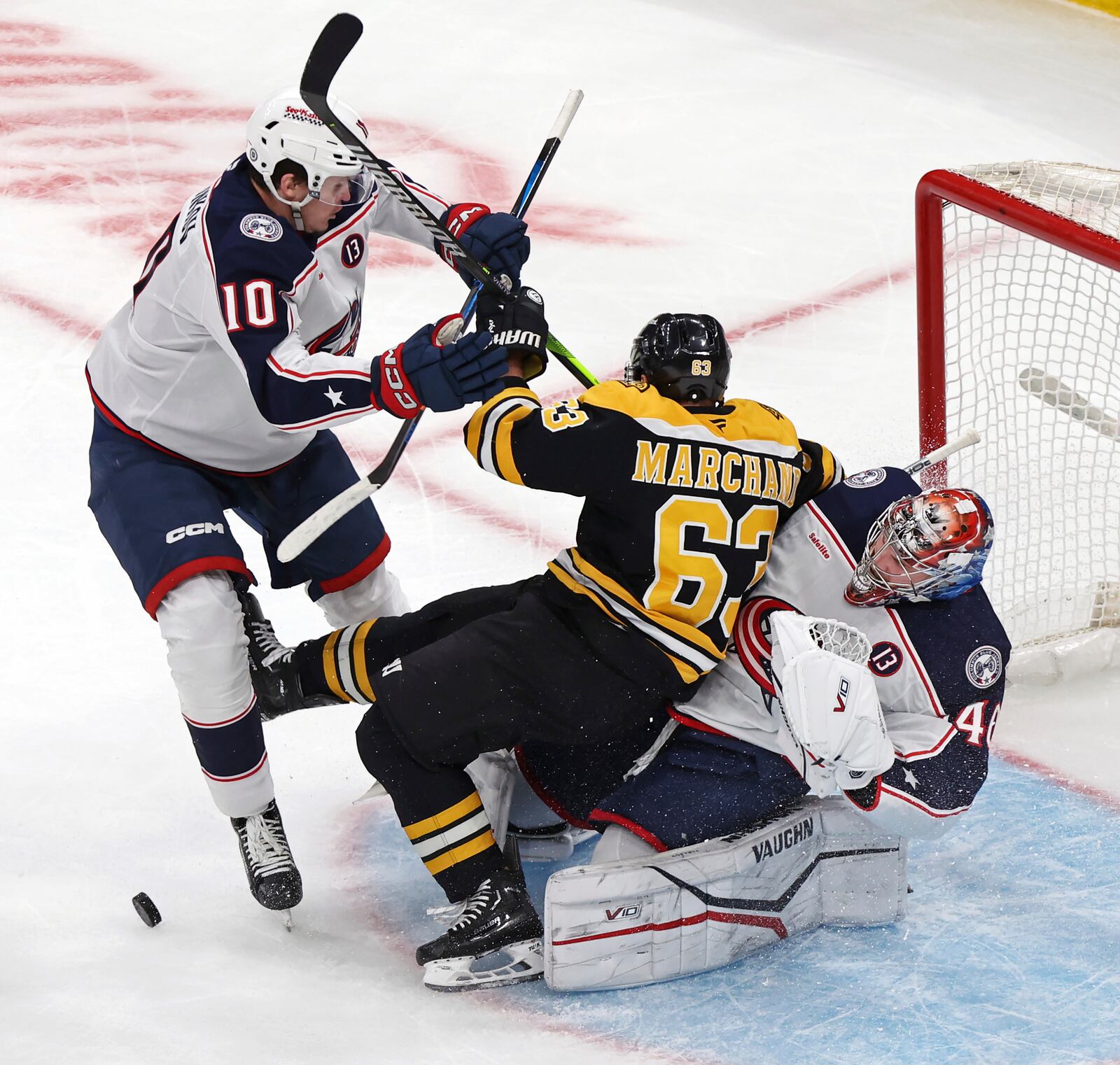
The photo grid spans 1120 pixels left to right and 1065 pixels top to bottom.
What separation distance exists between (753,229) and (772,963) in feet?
11.5

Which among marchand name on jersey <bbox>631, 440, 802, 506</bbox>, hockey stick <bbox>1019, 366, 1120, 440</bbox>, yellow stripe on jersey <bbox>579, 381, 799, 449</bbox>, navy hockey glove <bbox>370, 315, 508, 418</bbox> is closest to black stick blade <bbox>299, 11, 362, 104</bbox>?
navy hockey glove <bbox>370, 315, 508, 418</bbox>

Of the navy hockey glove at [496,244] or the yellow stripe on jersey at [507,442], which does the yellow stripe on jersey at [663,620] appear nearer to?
the yellow stripe on jersey at [507,442]

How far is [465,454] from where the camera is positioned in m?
4.32

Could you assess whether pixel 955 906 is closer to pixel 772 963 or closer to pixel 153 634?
pixel 772 963

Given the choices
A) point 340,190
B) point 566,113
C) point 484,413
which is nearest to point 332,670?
point 484,413

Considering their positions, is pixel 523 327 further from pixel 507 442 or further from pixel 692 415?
pixel 692 415

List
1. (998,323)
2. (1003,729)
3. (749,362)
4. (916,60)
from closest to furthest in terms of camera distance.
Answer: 1. (1003,729)
2. (998,323)
3. (749,362)
4. (916,60)

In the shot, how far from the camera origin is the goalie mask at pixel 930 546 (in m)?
2.44

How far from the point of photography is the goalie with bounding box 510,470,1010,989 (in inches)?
94.2

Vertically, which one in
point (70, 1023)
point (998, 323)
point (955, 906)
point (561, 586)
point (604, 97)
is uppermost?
point (604, 97)

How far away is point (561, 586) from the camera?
2570mm

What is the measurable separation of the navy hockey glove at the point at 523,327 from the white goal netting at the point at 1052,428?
127 centimetres

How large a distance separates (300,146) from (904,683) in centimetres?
139

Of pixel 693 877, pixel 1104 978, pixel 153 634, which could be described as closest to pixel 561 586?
pixel 693 877
